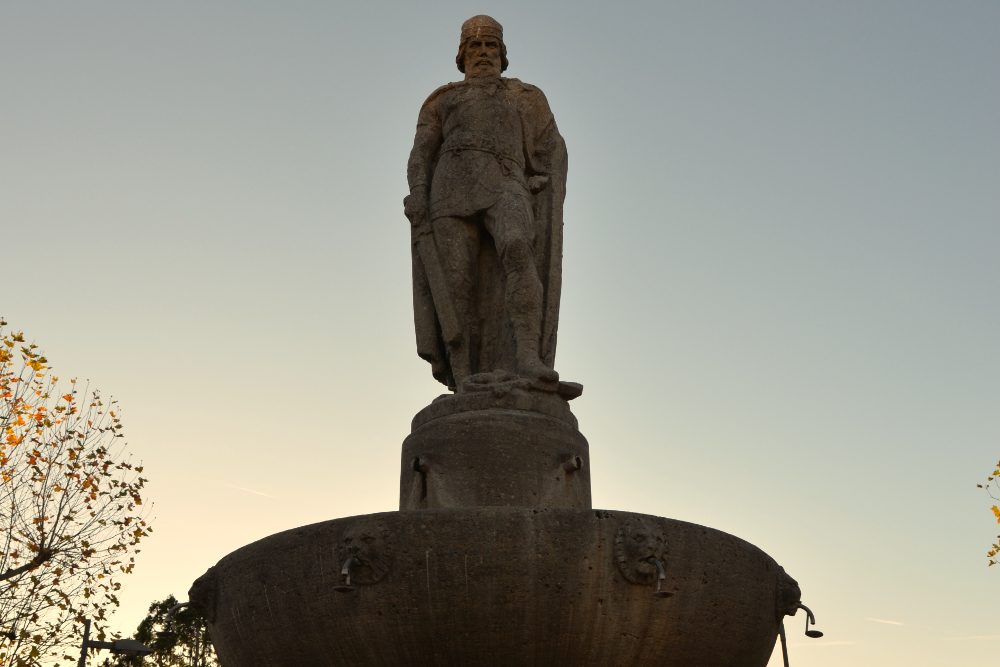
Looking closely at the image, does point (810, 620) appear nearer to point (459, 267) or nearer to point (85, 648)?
point (459, 267)

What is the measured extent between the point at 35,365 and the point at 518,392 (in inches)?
427

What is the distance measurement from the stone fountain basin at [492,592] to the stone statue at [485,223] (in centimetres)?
263

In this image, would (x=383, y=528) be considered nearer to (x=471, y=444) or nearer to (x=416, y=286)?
(x=471, y=444)

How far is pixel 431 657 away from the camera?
19.7 feet

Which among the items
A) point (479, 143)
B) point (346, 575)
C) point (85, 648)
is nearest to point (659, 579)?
point (346, 575)

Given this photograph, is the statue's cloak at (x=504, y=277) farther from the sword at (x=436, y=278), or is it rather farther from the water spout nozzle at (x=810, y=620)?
the water spout nozzle at (x=810, y=620)

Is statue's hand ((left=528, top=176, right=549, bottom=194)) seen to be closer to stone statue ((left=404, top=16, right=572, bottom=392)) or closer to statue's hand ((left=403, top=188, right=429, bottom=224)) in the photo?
stone statue ((left=404, top=16, right=572, bottom=392))

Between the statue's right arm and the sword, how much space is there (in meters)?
0.10

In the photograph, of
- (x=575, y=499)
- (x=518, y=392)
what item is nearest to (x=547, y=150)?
(x=518, y=392)

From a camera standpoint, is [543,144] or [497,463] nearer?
[497,463]

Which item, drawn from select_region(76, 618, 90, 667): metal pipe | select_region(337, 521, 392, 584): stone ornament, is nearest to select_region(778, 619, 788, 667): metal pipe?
select_region(337, 521, 392, 584): stone ornament

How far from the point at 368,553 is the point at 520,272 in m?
3.36

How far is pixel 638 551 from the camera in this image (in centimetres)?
602

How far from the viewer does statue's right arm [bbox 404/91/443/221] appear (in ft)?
30.4
